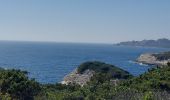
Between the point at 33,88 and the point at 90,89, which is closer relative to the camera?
the point at 33,88

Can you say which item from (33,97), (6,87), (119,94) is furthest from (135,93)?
(6,87)

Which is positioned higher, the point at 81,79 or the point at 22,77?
the point at 22,77

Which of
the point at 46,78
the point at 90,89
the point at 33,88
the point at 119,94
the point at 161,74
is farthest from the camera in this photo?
the point at 46,78

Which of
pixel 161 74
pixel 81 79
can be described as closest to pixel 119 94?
pixel 161 74

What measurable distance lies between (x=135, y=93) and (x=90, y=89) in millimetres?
10610

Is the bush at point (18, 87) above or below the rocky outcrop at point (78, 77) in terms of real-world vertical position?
above

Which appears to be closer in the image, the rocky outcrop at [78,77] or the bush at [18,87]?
the bush at [18,87]

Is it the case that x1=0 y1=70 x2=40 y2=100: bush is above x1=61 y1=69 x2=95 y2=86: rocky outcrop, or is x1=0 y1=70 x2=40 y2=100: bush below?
above

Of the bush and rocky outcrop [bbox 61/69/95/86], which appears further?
rocky outcrop [bbox 61/69/95/86]

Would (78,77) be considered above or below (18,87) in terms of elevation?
below

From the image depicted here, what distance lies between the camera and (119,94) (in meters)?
48.2

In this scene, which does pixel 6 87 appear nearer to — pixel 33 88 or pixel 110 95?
pixel 33 88

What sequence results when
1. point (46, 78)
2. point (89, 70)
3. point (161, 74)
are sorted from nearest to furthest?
point (161, 74)
point (89, 70)
point (46, 78)

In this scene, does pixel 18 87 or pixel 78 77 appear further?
pixel 78 77
